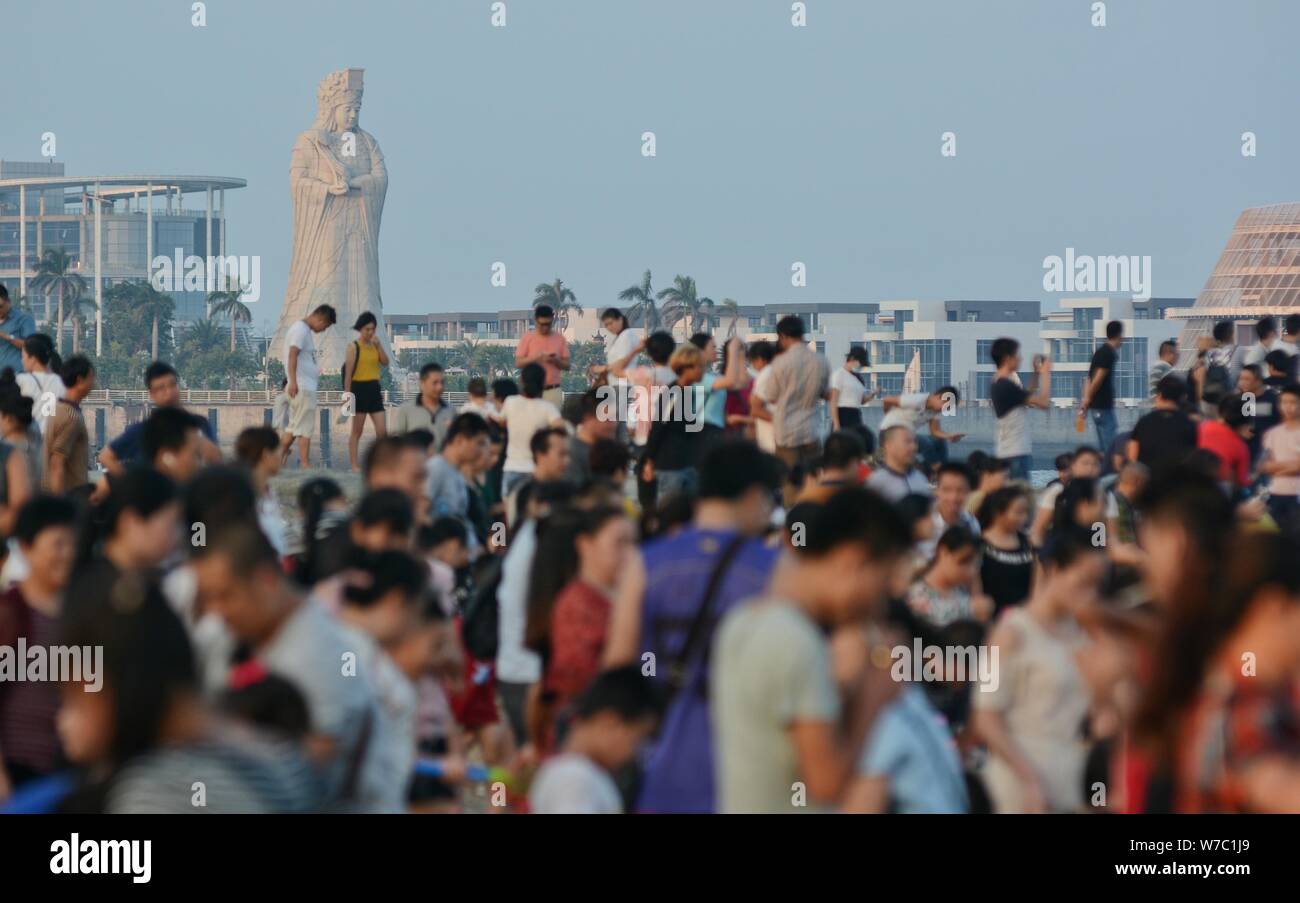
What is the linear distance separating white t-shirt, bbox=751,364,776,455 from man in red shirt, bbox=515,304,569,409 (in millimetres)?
2132

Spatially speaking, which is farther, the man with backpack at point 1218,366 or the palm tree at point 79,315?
the palm tree at point 79,315

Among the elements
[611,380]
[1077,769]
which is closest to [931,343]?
[611,380]

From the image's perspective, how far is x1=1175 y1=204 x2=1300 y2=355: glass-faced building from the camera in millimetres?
119125

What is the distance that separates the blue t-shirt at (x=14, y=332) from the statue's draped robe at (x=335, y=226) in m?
93.6

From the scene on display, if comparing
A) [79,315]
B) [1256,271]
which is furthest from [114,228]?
[1256,271]

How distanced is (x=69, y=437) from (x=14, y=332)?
9.11 feet

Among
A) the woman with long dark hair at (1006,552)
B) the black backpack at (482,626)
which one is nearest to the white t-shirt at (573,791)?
the black backpack at (482,626)

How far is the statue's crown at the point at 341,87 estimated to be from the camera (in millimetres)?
108812

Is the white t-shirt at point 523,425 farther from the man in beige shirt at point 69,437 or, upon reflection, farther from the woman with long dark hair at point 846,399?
the woman with long dark hair at point 846,399

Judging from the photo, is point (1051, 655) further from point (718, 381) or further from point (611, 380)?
point (611, 380)

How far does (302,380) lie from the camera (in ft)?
60.3

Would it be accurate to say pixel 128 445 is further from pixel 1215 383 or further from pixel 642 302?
pixel 642 302

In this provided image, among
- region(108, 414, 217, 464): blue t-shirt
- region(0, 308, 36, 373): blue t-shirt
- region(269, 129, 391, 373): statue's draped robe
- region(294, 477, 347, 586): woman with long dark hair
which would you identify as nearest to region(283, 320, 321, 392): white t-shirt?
region(0, 308, 36, 373): blue t-shirt

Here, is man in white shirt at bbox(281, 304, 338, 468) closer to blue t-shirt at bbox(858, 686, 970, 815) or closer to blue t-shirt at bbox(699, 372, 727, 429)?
blue t-shirt at bbox(699, 372, 727, 429)
